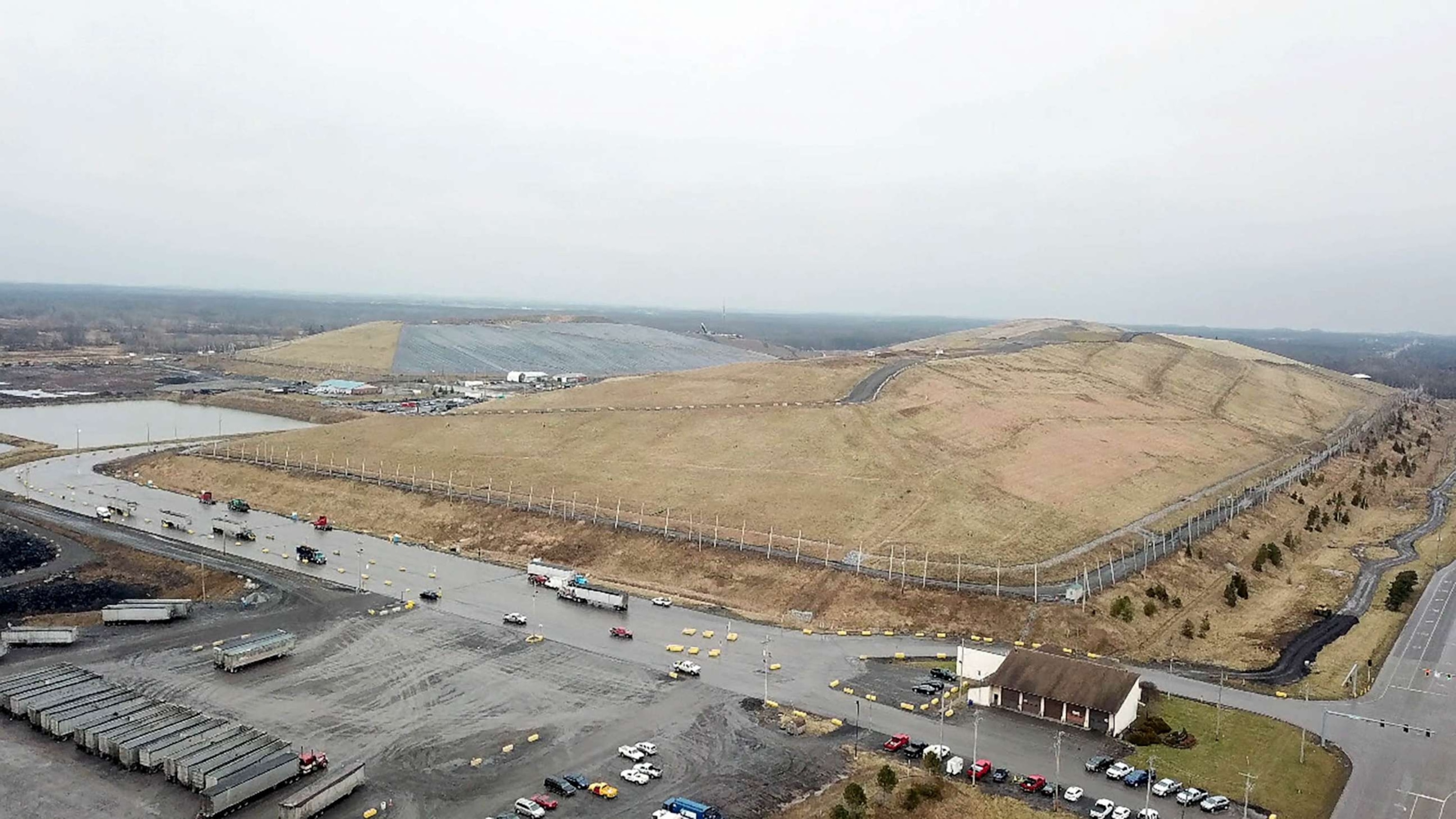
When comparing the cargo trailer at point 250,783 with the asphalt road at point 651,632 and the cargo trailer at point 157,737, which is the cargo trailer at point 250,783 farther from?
the asphalt road at point 651,632

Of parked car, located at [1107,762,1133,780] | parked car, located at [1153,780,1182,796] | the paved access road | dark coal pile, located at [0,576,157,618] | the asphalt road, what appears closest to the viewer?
parked car, located at [1153,780,1182,796]

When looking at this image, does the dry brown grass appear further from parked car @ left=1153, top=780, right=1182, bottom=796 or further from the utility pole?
parked car @ left=1153, top=780, right=1182, bottom=796

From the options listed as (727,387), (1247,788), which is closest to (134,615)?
(1247,788)

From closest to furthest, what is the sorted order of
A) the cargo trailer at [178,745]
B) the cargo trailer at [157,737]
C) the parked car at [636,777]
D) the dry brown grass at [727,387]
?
the cargo trailer at [178,745]
the parked car at [636,777]
the cargo trailer at [157,737]
the dry brown grass at [727,387]

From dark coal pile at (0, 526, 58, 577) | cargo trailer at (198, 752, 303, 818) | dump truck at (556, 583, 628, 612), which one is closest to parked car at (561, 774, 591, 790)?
cargo trailer at (198, 752, 303, 818)

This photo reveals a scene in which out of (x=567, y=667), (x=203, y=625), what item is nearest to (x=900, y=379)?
(x=567, y=667)

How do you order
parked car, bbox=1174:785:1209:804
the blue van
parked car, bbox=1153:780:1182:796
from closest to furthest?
the blue van
parked car, bbox=1174:785:1209:804
parked car, bbox=1153:780:1182:796

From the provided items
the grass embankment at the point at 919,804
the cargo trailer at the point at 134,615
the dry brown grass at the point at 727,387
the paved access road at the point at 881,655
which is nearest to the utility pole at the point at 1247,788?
the paved access road at the point at 881,655
